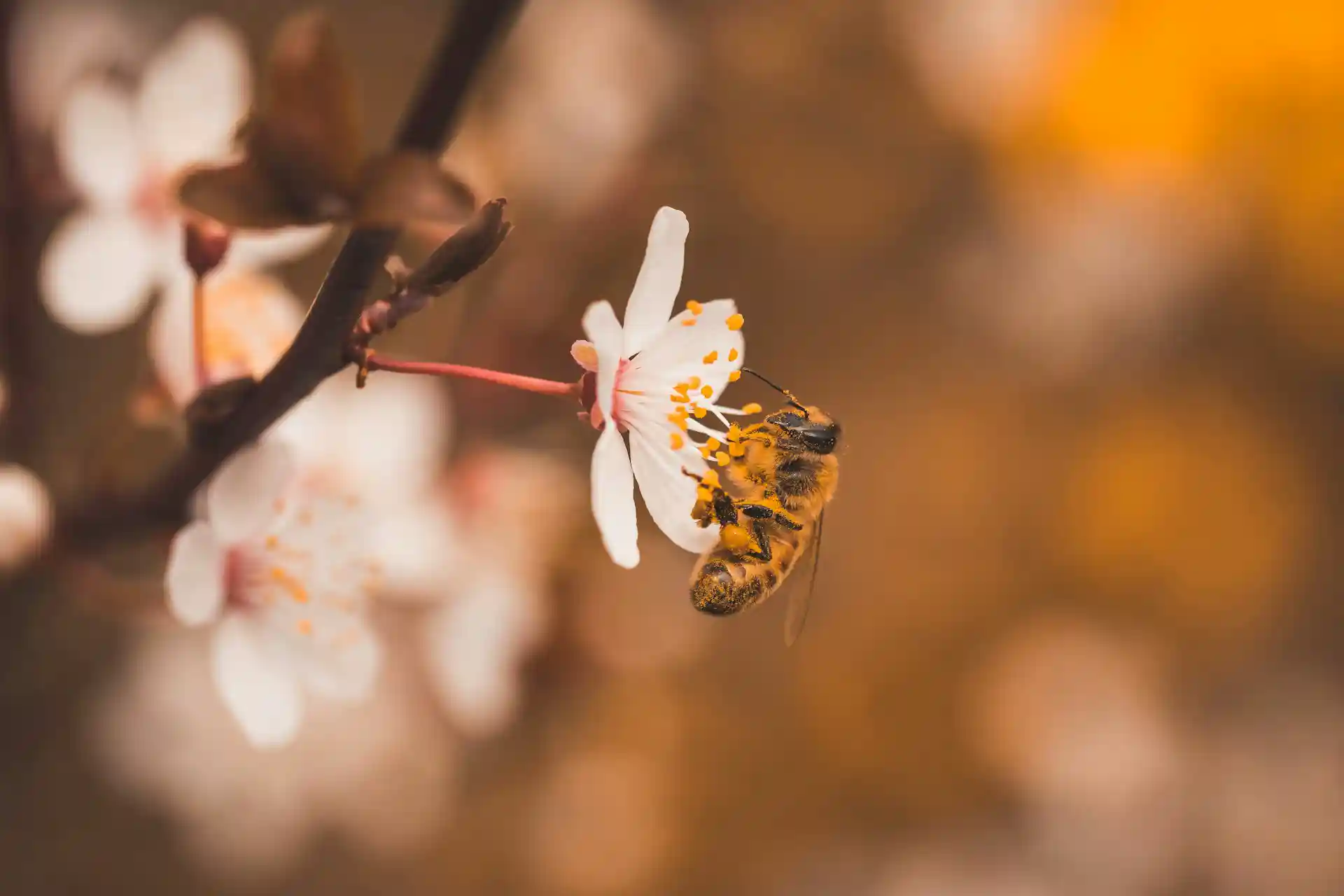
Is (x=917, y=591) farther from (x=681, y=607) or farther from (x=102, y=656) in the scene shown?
(x=102, y=656)

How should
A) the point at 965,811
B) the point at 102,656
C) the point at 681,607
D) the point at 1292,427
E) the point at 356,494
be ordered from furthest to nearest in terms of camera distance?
1. the point at 1292,427
2. the point at 965,811
3. the point at 102,656
4. the point at 681,607
5. the point at 356,494

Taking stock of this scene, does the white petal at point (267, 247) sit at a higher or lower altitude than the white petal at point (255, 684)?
higher

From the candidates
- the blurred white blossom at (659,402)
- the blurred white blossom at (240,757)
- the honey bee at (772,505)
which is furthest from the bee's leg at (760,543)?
the blurred white blossom at (240,757)

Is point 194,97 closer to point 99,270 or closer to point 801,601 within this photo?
point 99,270

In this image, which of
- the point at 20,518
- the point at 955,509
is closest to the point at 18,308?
the point at 20,518

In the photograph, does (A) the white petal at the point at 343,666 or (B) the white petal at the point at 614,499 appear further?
(A) the white petal at the point at 343,666

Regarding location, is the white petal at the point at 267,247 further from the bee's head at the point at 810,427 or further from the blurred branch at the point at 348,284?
the bee's head at the point at 810,427

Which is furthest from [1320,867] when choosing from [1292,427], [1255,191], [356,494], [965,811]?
[356,494]

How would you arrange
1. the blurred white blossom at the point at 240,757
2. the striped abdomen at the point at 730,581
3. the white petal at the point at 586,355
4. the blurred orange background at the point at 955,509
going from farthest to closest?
the blurred orange background at the point at 955,509 < the blurred white blossom at the point at 240,757 < the striped abdomen at the point at 730,581 < the white petal at the point at 586,355
